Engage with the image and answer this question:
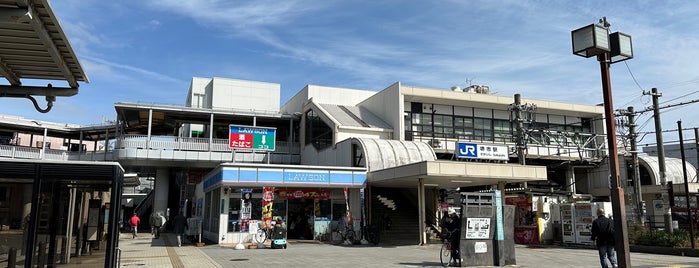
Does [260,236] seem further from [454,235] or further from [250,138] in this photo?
[454,235]

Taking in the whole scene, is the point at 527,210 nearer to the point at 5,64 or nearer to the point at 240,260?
the point at 240,260

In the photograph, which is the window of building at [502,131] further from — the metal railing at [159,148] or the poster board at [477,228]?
the poster board at [477,228]

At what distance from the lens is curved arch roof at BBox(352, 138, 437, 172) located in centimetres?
2573

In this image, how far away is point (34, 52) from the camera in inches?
199

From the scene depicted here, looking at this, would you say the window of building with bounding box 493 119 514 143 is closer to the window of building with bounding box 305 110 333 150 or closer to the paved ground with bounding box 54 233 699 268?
the window of building with bounding box 305 110 333 150

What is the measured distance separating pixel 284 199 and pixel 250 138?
221 inches

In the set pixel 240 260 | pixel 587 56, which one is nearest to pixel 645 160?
pixel 587 56

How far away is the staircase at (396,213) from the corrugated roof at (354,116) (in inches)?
212

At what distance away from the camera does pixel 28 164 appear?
26.1 ft

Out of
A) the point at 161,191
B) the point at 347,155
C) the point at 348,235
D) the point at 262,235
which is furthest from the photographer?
the point at 161,191

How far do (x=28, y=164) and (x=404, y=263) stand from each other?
398 inches

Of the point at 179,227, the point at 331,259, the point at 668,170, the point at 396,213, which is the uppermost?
the point at 668,170

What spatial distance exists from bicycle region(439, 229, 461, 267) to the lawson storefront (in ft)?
33.6

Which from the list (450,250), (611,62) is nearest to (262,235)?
(450,250)
